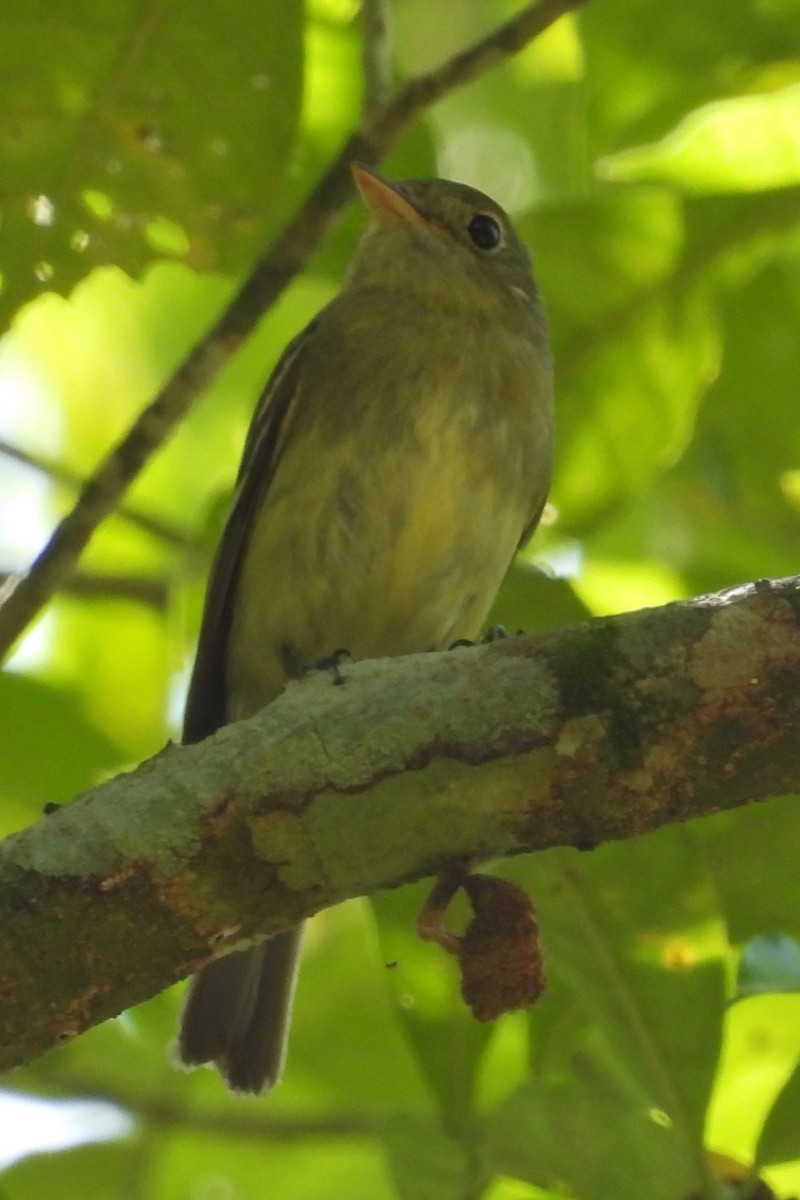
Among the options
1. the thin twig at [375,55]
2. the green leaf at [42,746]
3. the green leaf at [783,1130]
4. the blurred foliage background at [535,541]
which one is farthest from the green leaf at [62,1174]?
the thin twig at [375,55]

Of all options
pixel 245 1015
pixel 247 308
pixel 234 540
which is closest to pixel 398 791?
pixel 247 308

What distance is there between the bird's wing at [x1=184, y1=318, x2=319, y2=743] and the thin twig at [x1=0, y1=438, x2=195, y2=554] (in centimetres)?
18

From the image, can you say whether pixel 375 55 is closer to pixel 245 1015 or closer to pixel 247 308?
pixel 247 308

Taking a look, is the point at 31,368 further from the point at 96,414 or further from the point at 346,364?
the point at 346,364

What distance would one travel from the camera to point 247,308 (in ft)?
12.3

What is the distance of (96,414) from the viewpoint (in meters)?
5.23

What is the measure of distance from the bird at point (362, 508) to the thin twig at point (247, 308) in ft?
0.88

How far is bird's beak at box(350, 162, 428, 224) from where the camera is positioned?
4021 millimetres

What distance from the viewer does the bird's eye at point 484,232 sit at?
190 inches

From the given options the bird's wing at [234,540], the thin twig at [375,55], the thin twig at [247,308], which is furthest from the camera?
the bird's wing at [234,540]

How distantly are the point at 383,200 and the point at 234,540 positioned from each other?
903mm

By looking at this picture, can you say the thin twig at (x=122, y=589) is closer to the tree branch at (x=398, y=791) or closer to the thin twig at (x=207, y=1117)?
the thin twig at (x=207, y=1117)

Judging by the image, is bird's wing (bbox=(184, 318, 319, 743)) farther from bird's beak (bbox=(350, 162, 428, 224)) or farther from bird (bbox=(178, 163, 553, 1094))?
bird's beak (bbox=(350, 162, 428, 224))

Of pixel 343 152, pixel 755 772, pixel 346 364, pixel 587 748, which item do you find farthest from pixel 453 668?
pixel 346 364
